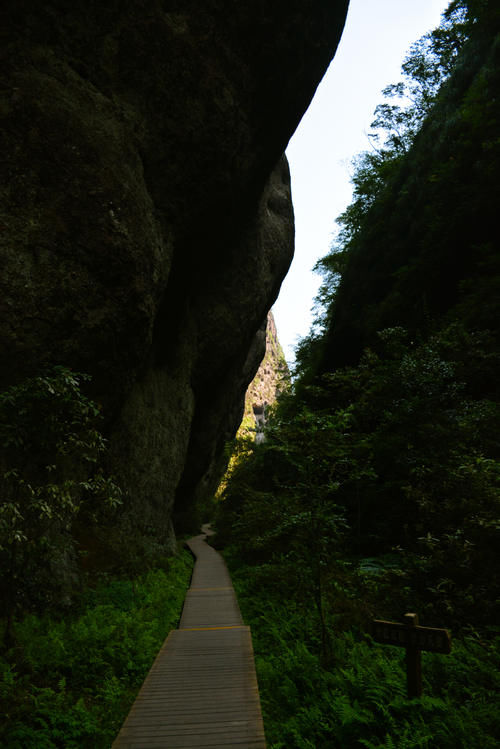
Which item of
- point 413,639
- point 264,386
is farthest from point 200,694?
point 264,386

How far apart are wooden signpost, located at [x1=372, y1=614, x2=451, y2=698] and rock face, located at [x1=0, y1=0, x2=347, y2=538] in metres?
8.10

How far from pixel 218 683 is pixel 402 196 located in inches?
931

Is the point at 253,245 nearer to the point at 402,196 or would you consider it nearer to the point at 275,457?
the point at 402,196

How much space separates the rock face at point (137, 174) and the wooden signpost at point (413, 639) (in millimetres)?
8097

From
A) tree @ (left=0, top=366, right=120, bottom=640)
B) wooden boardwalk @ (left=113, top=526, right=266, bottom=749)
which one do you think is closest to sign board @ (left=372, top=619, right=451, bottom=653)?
wooden boardwalk @ (left=113, top=526, right=266, bottom=749)

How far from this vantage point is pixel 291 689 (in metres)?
5.80

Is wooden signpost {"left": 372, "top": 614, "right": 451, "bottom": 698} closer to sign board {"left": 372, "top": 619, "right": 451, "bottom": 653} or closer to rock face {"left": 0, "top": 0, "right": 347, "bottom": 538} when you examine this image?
sign board {"left": 372, "top": 619, "right": 451, "bottom": 653}

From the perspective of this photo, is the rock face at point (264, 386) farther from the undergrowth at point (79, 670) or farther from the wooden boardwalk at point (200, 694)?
A: the wooden boardwalk at point (200, 694)

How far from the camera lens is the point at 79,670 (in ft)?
20.9

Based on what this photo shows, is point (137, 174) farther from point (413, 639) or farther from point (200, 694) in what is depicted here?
point (413, 639)

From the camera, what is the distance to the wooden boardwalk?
4664 millimetres

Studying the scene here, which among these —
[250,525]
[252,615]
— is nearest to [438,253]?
[250,525]

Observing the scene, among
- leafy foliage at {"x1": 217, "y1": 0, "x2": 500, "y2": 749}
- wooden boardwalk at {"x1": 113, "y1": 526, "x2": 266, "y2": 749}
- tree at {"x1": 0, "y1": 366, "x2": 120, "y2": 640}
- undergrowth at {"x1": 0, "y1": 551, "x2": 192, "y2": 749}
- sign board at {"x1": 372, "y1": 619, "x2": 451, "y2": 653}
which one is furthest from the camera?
tree at {"x1": 0, "y1": 366, "x2": 120, "y2": 640}

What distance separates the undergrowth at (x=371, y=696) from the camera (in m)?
4.21
